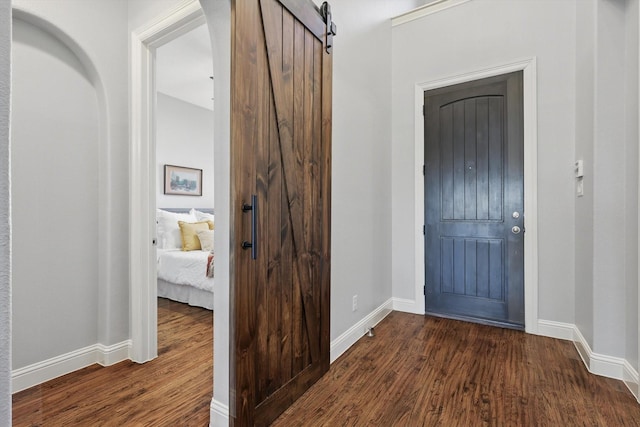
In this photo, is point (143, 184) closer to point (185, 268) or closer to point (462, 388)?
point (185, 268)

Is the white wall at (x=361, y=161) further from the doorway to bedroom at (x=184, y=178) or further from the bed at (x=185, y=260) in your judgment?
the bed at (x=185, y=260)

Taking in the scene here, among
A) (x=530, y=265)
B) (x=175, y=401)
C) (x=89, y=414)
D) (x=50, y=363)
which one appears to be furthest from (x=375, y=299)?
(x=50, y=363)

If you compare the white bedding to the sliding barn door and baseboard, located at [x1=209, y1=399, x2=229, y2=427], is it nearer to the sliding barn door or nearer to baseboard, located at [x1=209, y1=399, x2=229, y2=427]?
the sliding barn door

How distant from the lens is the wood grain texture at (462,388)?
1.65 meters

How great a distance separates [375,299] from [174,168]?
12.1 ft

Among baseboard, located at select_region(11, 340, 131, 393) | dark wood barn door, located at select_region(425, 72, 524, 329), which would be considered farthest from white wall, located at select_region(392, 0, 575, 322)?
baseboard, located at select_region(11, 340, 131, 393)

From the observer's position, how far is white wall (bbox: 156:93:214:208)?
15.8ft

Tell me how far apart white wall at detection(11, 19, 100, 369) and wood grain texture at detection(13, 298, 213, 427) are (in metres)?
0.24

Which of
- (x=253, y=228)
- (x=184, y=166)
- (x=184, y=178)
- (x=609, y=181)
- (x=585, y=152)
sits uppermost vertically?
(x=184, y=166)

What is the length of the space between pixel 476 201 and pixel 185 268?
309 centimetres

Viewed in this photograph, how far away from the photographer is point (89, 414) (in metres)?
1.71

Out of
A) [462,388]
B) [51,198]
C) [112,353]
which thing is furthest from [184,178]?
[462,388]

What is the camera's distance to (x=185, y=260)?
357 cm

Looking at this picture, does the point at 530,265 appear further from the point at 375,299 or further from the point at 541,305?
the point at 375,299
